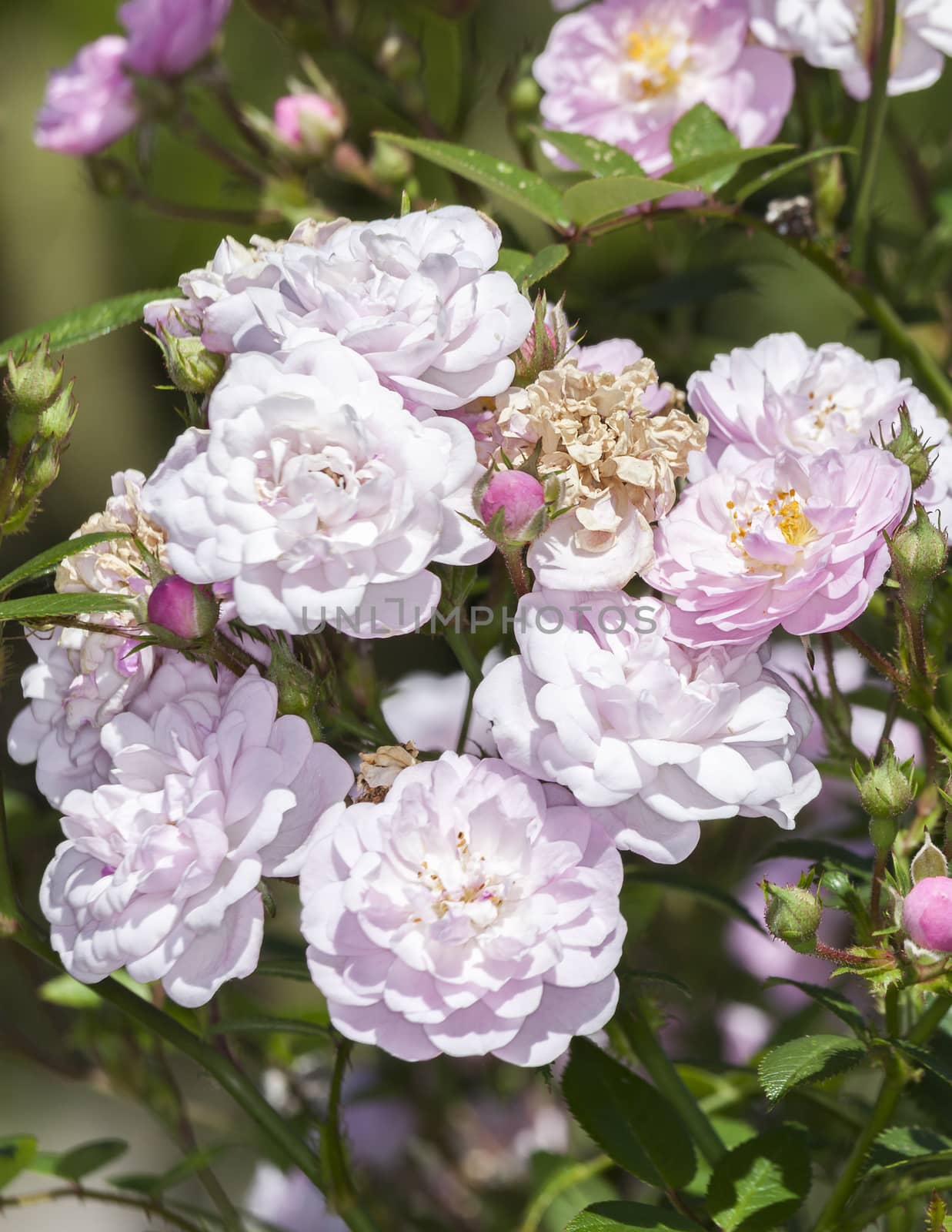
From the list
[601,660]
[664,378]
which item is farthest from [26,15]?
[601,660]

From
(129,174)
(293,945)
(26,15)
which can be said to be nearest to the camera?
(293,945)

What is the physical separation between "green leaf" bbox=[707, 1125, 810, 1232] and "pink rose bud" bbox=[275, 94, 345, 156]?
817mm

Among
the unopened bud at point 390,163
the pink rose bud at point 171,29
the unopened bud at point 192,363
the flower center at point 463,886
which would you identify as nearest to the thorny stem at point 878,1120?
the flower center at point 463,886

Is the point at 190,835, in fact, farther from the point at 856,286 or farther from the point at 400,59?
the point at 400,59

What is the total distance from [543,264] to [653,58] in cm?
39

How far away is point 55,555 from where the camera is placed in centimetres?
62

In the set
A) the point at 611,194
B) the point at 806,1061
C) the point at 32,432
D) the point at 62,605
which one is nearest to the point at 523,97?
the point at 611,194

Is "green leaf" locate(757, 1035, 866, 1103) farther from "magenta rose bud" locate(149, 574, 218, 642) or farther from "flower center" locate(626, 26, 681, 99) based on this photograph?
"flower center" locate(626, 26, 681, 99)

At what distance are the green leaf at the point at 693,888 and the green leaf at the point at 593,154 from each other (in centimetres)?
44

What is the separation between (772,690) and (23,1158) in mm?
599

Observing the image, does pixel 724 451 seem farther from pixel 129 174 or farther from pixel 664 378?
pixel 129 174

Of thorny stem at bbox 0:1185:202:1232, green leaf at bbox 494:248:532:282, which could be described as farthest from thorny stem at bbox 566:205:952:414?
thorny stem at bbox 0:1185:202:1232

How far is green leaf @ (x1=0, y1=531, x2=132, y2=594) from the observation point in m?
0.61

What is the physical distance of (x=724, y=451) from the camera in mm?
→ 673
